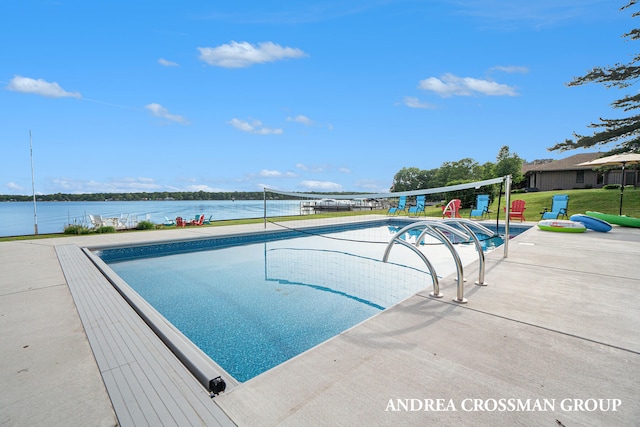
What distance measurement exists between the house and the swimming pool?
28.9m

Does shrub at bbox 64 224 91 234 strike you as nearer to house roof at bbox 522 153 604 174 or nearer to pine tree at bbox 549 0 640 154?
pine tree at bbox 549 0 640 154

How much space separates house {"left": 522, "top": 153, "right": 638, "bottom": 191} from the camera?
92.1 feet

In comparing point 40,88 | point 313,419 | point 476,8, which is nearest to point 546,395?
point 313,419

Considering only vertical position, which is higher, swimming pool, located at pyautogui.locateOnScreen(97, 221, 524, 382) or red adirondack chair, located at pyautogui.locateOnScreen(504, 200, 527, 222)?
red adirondack chair, located at pyautogui.locateOnScreen(504, 200, 527, 222)

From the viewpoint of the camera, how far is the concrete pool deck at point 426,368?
174 cm

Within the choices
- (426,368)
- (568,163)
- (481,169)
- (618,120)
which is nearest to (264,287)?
(426,368)

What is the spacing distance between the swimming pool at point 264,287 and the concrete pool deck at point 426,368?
1.14 meters

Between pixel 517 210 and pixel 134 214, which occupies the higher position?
pixel 517 210

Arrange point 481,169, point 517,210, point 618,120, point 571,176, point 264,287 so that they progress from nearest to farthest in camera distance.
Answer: point 264,287 → point 517,210 → point 618,120 → point 571,176 → point 481,169

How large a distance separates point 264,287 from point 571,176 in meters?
37.4

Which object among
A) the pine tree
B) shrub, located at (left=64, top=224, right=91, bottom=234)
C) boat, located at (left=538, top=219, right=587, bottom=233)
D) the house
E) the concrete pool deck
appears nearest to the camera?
the concrete pool deck

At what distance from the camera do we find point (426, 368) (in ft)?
7.09

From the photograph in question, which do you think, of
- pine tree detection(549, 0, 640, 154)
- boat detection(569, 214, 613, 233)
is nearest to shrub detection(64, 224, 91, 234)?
boat detection(569, 214, 613, 233)

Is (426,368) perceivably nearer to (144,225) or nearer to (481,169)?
(144,225)
